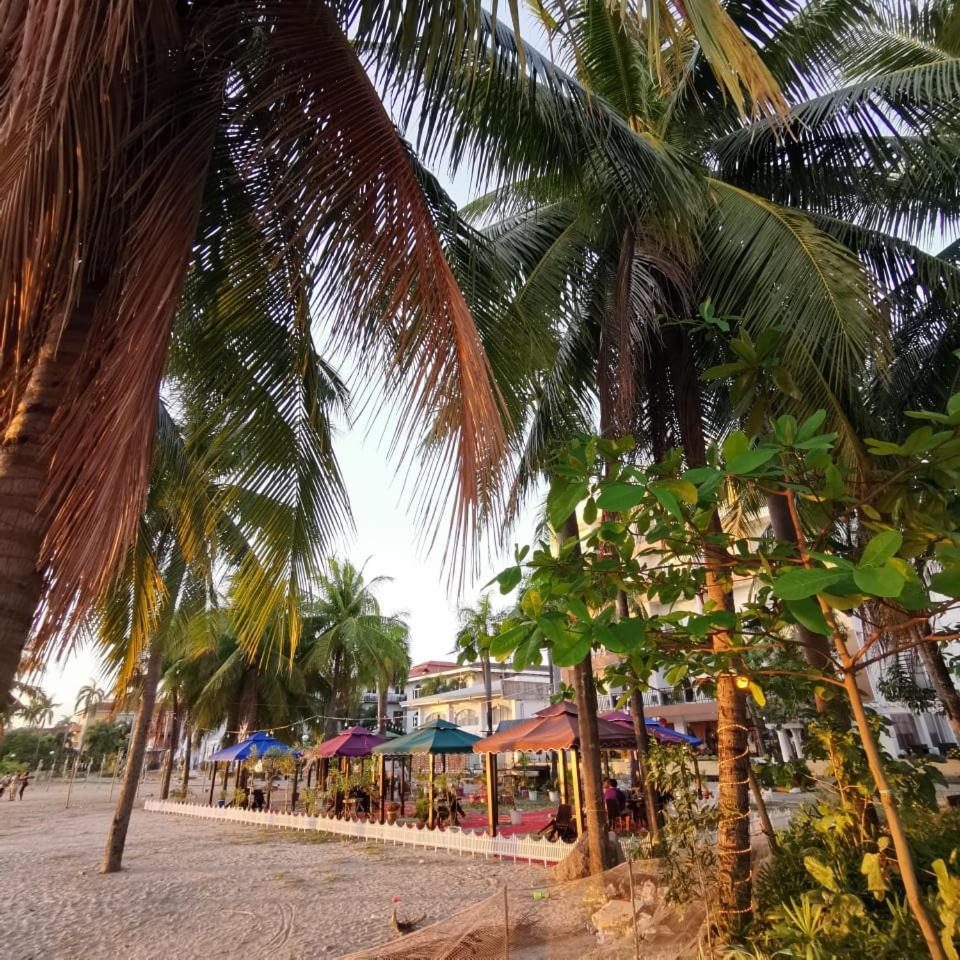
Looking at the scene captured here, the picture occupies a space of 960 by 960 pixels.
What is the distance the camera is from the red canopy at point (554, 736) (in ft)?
32.6

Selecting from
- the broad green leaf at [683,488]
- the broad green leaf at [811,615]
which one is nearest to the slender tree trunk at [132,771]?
the broad green leaf at [683,488]

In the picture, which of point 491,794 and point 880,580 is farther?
point 491,794

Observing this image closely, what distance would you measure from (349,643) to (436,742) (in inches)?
556

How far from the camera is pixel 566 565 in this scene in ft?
7.43

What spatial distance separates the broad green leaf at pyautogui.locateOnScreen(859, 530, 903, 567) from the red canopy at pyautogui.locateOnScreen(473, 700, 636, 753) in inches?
356

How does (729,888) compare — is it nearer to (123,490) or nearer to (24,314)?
(123,490)

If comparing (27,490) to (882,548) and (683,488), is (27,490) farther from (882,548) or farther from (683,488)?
(882,548)

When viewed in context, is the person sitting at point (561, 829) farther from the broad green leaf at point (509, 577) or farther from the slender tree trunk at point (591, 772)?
the broad green leaf at point (509, 577)

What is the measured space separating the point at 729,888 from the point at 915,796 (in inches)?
51.5

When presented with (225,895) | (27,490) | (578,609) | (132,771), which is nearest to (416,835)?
(225,895)

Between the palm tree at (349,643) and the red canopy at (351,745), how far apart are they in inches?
338

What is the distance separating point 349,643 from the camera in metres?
26.4

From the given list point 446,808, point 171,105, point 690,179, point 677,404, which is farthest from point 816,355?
point 446,808

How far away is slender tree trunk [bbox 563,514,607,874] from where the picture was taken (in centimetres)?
765
